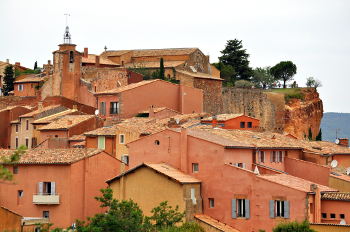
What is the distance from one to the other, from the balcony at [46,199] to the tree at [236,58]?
5032 centimetres

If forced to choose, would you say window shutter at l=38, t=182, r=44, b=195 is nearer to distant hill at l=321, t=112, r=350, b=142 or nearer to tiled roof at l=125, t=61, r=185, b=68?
tiled roof at l=125, t=61, r=185, b=68

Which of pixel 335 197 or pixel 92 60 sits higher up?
pixel 92 60

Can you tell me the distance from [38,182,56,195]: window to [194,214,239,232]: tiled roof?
27.7 ft

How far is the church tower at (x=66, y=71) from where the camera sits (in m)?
74.5

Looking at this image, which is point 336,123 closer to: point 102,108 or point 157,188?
point 102,108

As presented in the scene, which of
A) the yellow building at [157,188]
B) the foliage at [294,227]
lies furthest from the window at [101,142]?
the foliage at [294,227]

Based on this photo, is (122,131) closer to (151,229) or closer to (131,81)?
(151,229)

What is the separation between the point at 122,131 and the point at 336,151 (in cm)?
1248

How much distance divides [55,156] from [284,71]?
184ft

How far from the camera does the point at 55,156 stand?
157 feet

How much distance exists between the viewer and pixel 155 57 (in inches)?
3346

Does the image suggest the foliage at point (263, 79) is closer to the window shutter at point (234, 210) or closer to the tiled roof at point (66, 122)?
the tiled roof at point (66, 122)

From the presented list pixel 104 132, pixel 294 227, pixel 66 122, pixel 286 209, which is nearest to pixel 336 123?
pixel 66 122

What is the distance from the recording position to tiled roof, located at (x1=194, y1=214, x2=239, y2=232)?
4105 cm
